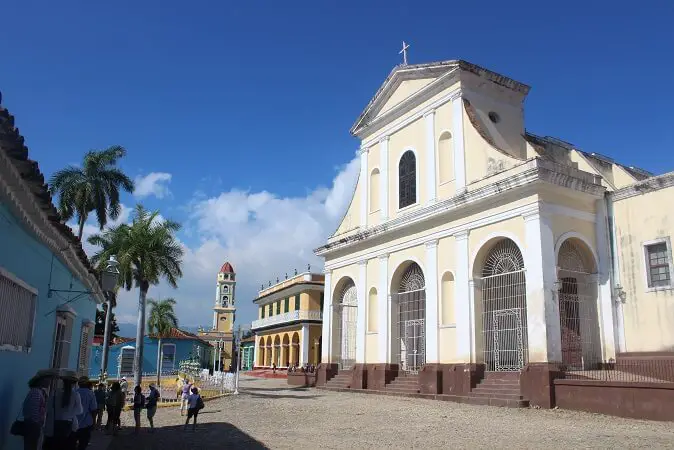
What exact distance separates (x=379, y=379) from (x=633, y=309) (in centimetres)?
864

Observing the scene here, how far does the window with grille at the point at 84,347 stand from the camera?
1242cm

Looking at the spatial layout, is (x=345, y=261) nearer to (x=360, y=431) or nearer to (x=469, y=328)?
(x=469, y=328)

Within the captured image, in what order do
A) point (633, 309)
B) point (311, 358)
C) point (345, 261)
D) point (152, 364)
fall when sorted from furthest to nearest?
point (152, 364)
point (311, 358)
point (345, 261)
point (633, 309)

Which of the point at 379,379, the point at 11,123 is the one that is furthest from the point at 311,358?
the point at 11,123

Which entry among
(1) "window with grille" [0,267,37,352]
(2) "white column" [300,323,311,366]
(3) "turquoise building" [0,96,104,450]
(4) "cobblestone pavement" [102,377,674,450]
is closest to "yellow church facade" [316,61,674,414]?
(4) "cobblestone pavement" [102,377,674,450]

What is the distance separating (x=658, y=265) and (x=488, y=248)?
14.2 feet

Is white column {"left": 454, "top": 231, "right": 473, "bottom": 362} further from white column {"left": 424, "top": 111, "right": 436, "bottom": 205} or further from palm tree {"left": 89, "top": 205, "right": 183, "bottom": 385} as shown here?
palm tree {"left": 89, "top": 205, "right": 183, "bottom": 385}

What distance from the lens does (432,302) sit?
18.6 meters

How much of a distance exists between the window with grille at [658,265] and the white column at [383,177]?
9.29 meters

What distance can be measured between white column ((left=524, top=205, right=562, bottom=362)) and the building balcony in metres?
24.0

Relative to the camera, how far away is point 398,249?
2073 centimetres

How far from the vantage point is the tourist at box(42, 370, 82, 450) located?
6.24m

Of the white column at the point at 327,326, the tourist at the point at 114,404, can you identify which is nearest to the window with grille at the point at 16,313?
the tourist at the point at 114,404

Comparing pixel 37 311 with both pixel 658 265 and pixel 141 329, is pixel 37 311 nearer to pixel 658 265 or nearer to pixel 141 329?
pixel 658 265
